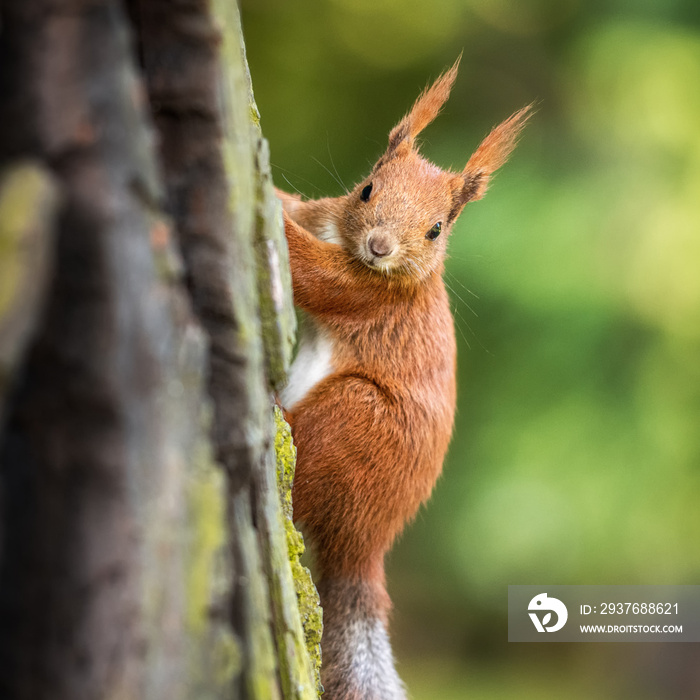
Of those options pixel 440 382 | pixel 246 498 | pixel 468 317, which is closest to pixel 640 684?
pixel 468 317

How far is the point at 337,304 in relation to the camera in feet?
3.49

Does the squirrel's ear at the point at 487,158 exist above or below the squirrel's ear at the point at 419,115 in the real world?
below

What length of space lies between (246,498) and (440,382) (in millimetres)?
620

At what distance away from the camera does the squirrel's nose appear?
104 centimetres

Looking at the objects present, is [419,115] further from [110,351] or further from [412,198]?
[110,351]

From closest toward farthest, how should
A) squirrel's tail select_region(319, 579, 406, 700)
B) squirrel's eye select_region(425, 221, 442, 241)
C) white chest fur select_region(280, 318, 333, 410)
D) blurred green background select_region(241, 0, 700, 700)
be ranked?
squirrel's tail select_region(319, 579, 406, 700), white chest fur select_region(280, 318, 333, 410), squirrel's eye select_region(425, 221, 442, 241), blurred green background select_region(241, 0, 700, 700)

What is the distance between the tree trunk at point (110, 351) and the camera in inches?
13.6

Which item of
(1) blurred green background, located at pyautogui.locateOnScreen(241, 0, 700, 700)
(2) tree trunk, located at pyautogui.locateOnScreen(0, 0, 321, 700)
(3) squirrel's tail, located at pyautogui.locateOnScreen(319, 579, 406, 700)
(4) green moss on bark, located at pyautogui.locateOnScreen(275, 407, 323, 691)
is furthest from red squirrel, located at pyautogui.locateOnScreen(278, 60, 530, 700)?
(1) blurred green background, located at pyautogui.locateOnScreen(241, 0, 700, 700)

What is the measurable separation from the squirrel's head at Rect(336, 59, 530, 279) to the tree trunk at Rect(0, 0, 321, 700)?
0.63m

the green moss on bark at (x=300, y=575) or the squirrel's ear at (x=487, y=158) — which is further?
the squirrel's ear at (x=487, y=158)

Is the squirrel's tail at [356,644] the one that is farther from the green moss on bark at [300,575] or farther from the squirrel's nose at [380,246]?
the squirrel's nose at [380,246]

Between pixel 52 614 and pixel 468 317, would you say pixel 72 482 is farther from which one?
pixel 468 317

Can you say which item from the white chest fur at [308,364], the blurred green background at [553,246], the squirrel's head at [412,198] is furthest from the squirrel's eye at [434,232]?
the blurred green background at [553,246]

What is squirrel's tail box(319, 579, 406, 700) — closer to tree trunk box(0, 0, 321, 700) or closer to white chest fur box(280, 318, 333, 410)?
white chest fur box(280, 318, 333, 410)
